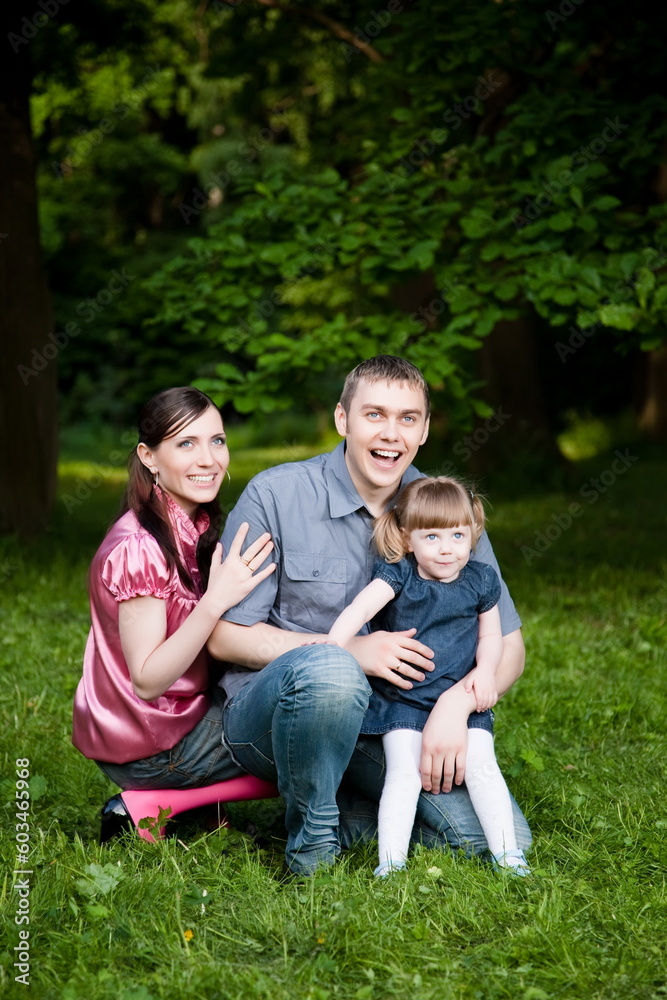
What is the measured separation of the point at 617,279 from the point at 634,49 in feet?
6.01

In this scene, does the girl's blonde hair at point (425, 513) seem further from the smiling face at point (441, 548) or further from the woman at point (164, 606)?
the woman at point (164, 606)

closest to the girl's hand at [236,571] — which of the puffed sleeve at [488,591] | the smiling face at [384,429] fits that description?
the smiling face at [384,429]

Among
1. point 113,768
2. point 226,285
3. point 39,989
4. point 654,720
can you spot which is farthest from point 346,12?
point 39,989

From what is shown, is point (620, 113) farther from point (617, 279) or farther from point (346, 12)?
point (346, 12)

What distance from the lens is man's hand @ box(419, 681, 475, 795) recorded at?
2.79 meters

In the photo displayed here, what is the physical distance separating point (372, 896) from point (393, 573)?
870mm

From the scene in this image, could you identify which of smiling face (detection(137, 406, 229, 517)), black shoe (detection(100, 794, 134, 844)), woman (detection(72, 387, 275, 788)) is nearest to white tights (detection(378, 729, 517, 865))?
woman (detection(72, 387, 275, 788))

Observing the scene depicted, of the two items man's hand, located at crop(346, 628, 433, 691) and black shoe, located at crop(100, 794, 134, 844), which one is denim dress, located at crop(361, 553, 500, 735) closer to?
man's hand, located at crop(346, 628, 433, 691)

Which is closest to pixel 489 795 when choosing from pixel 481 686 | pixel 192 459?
pixel 481 686

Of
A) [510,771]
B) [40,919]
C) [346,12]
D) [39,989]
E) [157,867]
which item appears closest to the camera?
[39,989]

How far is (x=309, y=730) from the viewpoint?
261 cm

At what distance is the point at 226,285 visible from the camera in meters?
5.88

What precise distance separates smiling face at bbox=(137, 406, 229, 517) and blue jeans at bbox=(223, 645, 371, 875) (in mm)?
549

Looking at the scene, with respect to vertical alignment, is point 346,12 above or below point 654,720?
above
